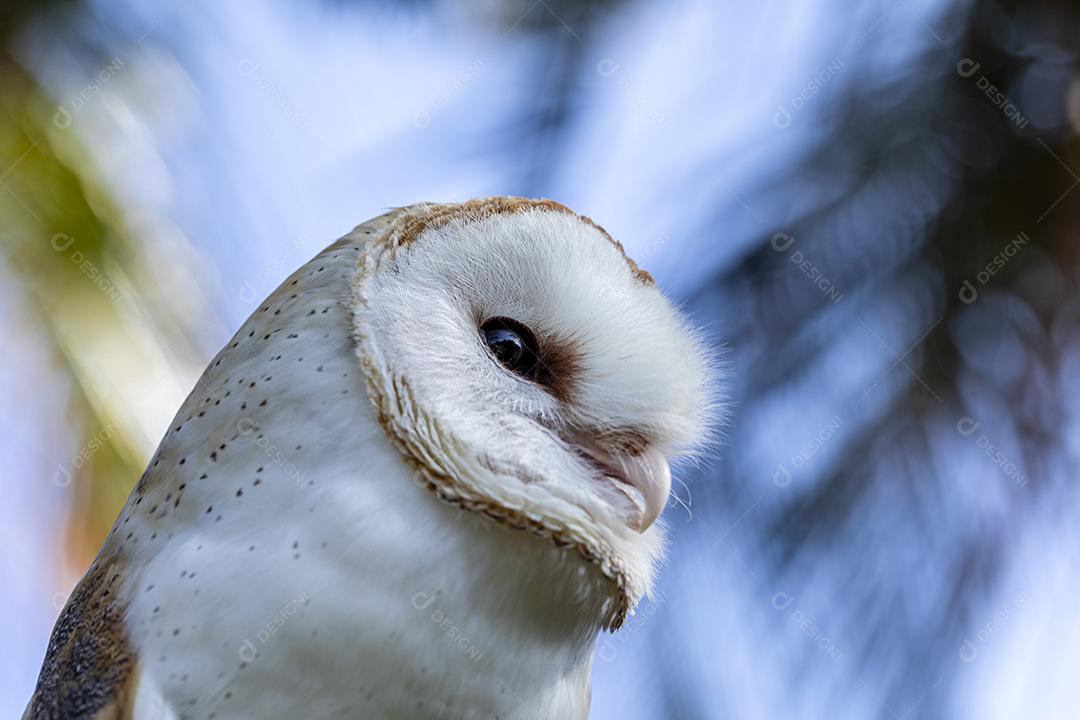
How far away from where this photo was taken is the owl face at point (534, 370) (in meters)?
1.56

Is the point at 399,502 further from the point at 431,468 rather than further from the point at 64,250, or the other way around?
the point at 64,250

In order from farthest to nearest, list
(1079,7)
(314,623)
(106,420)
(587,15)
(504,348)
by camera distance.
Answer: (106,420), (587,15), (1079,7), (504,348), (314,623)

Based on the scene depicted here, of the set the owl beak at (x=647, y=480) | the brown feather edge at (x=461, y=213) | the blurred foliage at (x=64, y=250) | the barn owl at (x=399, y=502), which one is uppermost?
the blurred foliage at (x=64, y=250)

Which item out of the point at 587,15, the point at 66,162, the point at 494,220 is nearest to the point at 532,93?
the point at 587,15

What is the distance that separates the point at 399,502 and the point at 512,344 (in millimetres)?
361

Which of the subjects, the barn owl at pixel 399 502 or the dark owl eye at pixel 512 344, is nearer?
the barn owl at pixel 399 502

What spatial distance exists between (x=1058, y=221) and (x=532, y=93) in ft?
4.73

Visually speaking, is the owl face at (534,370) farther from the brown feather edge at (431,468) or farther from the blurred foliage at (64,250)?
the blurred foliage at (64,250)

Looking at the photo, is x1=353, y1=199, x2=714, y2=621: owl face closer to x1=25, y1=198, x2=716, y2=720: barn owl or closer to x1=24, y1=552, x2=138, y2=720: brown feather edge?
x1=25, y1=198, x2=716, y2=720: barn owl

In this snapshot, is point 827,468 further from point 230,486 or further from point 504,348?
point 230,486

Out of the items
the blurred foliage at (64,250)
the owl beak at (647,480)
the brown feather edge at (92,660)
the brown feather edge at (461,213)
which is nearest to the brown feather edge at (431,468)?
the brown feather edge at (461,213)

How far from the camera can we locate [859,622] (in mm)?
3188

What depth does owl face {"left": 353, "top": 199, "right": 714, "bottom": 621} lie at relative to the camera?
1564 millimetres

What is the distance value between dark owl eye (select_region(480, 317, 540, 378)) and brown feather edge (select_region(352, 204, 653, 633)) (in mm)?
183
